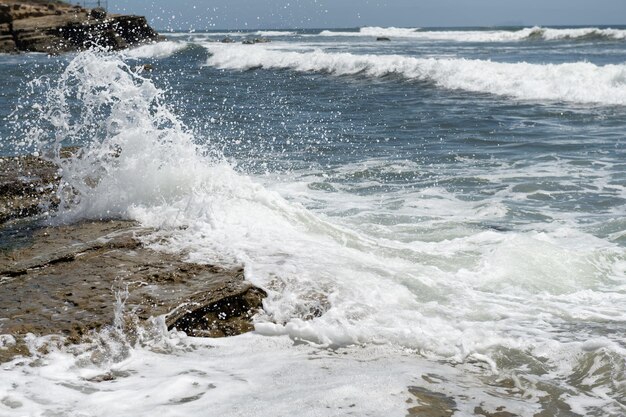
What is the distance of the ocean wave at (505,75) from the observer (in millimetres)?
16125

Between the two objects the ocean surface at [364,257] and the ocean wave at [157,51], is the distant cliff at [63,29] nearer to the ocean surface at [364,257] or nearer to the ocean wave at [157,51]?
the ocean wave at [157,51]

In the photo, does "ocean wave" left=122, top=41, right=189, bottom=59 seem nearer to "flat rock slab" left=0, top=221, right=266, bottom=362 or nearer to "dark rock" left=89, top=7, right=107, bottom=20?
"dark rock" left=89, top=7, right=107, bottom=20

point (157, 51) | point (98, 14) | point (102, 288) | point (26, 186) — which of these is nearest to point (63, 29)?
point (98, 14)

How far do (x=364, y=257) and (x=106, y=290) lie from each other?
182 cm

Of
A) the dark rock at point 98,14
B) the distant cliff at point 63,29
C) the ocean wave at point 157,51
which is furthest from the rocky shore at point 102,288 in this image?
the dark rock at point 98,14

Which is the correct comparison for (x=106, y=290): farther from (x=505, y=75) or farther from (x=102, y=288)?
(x=505, y=75)

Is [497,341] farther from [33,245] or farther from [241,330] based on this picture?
[33,245]

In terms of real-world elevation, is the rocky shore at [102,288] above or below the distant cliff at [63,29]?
below

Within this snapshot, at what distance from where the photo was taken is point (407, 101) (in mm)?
16156

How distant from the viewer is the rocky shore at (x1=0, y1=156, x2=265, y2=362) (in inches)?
144

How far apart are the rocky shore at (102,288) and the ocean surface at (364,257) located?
0.47 ft

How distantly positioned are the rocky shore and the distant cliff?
127ft

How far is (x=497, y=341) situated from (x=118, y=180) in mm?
3371

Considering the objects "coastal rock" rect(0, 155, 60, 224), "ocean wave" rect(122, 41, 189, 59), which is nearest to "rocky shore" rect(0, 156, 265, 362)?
"coastal rock" rect(0, 155, 60, 224)
